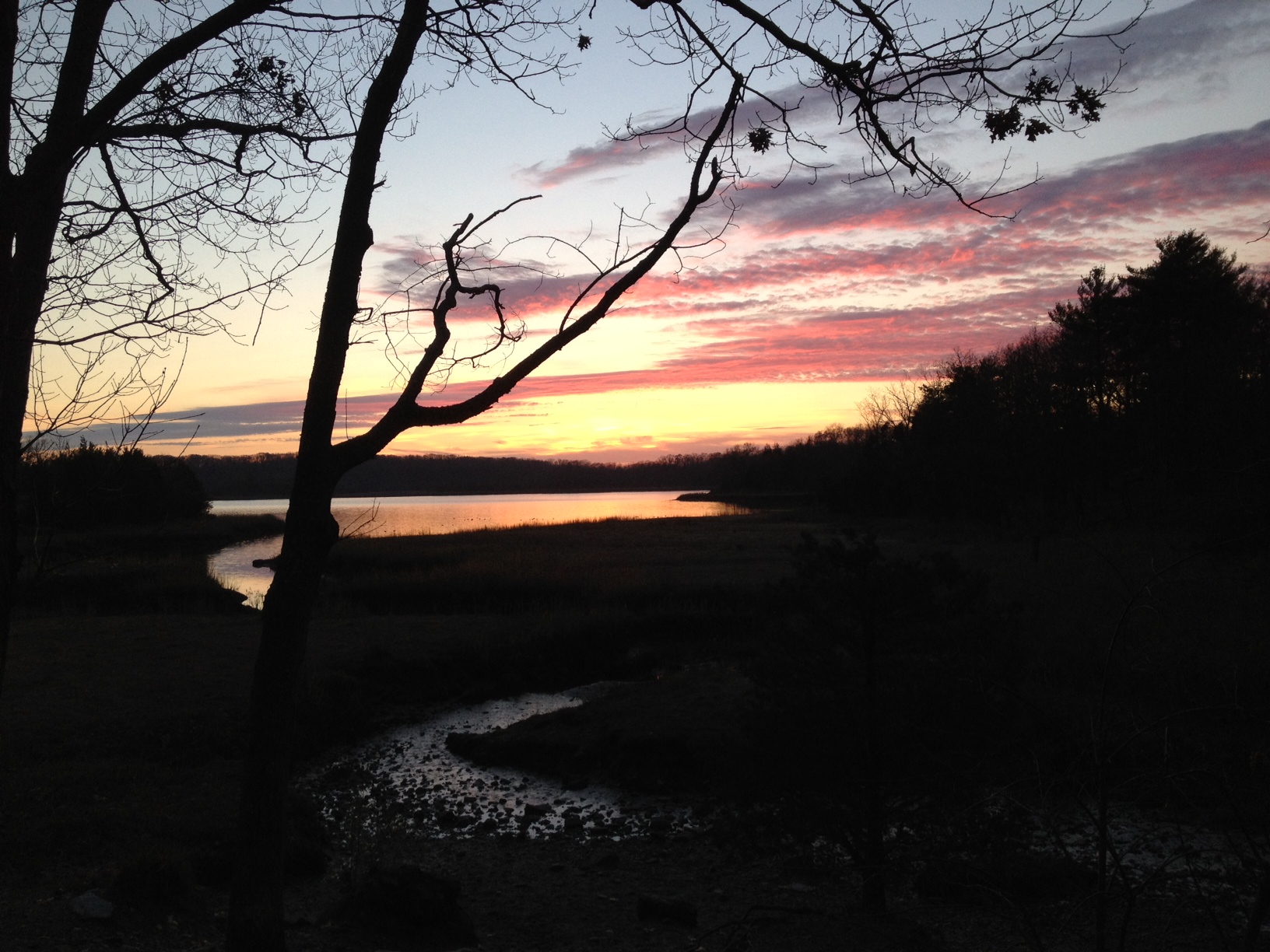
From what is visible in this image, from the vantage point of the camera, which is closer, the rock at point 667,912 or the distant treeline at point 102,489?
the distant treeline at point 102,489

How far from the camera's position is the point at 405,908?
658cm

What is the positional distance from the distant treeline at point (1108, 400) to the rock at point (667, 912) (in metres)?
17.4

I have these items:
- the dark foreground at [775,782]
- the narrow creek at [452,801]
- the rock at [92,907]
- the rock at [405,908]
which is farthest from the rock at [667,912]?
the rock at [92,907]

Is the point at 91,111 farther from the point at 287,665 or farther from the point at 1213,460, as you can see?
the point at 1213,460

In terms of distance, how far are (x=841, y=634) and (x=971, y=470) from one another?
4116 centimetres

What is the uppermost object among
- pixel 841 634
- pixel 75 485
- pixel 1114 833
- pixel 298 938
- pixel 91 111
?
pixel 91 111

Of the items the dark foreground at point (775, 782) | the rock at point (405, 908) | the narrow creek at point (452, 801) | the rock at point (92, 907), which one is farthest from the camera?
the narrow creek at point (452, 801)

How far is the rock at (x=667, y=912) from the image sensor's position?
7.28 meters

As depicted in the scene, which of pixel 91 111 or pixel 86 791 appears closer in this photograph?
pixel 91 111

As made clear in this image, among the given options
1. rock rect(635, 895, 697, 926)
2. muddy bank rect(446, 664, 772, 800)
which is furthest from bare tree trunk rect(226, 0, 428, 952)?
muddy bank rect(446, 664, 772, 800)

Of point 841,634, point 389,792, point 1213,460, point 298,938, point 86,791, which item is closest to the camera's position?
point 298,938

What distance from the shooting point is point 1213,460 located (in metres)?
18.2

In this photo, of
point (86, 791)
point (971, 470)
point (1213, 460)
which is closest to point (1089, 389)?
point (971, 470)

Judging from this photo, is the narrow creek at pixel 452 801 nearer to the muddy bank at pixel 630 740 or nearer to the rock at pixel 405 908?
the muddy bank at pixel 630 740
